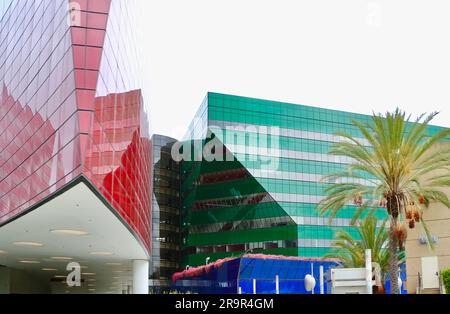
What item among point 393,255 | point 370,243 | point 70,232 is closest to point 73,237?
point 70,232

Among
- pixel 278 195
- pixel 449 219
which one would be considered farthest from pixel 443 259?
pixel 278 195

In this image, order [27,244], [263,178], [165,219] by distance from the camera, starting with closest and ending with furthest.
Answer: [27,244] < [263,178] < [165,219]

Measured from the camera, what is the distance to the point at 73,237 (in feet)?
102

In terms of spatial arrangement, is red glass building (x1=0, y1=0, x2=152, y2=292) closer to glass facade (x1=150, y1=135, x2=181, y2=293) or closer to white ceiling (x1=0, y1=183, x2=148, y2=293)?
white ceiling (x1=0, y1=183, x2=148, y2=293)

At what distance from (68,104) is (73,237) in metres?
13.4

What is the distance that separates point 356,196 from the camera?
92.3 ft

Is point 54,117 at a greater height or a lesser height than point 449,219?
greater

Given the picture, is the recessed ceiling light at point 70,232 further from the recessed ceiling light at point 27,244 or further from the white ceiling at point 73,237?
the recessed ceiling light at point 27,244

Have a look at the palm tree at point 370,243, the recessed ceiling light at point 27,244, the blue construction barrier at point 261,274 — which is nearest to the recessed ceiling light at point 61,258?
the recessed ceiling light at point 27,244

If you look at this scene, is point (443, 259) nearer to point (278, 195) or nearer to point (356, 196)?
point (356, 196)

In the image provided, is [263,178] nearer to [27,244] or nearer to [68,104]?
[27,244]
